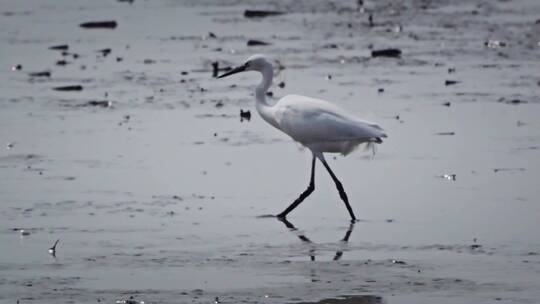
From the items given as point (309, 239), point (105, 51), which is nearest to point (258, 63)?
point (309, 239)

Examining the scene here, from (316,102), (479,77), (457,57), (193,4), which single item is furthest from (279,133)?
(193,4)

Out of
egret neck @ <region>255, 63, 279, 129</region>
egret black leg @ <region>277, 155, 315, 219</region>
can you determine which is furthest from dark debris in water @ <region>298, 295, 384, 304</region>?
egret neck @ <region>255, 63, 279, 129</region>

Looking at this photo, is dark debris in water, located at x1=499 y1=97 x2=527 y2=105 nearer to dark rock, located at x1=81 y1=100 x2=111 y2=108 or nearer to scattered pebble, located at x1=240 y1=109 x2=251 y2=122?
scattered pebble, located at x1=240 y1=109 x2=251 y2=122

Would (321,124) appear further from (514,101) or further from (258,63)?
(514,101)

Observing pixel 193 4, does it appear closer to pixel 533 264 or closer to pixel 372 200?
pixel 372 200

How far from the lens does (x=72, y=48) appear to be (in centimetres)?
2161

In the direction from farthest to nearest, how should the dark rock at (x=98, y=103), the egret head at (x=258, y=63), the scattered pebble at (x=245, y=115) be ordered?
the dark rock at (x=98, y=103) < the scattered pebble at (x=245, y=115) < the egret head at (x=258, y=63)

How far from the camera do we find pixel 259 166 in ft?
45.5

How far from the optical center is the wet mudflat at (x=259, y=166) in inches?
387

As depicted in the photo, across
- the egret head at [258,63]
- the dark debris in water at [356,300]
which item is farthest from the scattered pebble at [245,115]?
the dark debris in water at [356,300]

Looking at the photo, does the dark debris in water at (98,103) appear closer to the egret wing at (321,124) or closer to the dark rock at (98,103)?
the dark rock at (98,103)

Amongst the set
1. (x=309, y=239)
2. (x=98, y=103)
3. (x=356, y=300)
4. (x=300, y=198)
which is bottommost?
(x=356, y=300)

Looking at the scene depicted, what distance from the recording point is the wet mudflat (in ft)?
32.2

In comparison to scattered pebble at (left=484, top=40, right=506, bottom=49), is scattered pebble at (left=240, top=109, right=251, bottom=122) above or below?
below
